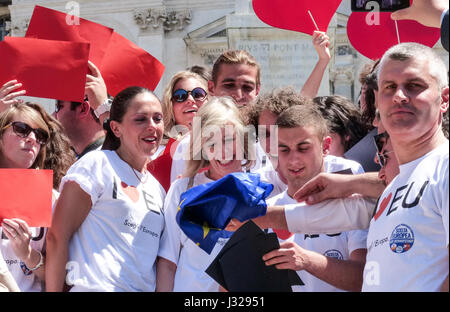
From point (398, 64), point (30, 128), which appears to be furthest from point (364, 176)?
point (30, 128)

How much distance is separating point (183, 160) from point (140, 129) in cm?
38

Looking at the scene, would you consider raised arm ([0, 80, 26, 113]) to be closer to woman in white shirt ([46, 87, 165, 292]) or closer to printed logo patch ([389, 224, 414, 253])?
woman in white shirt ([46, 87, 165, 292])

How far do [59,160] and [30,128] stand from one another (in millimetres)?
263

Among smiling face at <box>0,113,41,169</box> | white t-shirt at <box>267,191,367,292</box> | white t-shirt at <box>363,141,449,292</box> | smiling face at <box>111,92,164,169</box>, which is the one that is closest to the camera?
white t-shirt at <box>363,141,449,292</box>

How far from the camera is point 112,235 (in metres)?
3.60

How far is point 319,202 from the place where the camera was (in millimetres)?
3348

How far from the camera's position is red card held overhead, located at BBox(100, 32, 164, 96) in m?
5.10

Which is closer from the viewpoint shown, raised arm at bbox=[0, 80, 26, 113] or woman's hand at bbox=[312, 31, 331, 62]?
raised arm at bbox=[0, 80, 26, 113]

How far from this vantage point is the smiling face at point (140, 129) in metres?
3.93

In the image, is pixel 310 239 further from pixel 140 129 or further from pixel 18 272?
pixel 18 272

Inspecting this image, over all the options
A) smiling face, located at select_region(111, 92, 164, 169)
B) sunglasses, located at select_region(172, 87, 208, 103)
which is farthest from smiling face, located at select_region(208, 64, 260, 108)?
smiling face, located at select_region(111, 92, 164, 169)

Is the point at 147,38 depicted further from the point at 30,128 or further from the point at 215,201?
the point at 215,201

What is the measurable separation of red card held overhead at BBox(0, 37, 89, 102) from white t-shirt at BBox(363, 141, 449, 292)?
2508 millimetres

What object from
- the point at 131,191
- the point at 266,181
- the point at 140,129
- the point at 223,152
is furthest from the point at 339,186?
the point at 140,129
